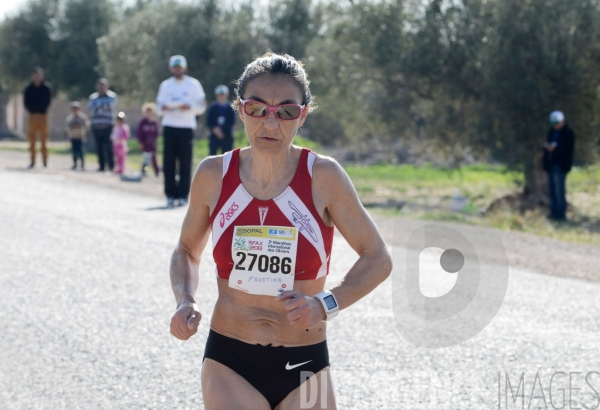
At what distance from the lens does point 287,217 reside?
3.05 meters

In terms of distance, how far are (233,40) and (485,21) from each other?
16151 millimetres

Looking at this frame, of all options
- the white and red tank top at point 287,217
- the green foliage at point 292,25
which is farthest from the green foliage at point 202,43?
the white and red tank top at point 287,217

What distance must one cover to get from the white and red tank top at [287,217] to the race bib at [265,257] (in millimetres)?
25

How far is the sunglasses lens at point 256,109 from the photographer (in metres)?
3.03

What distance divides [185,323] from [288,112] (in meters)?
0.80

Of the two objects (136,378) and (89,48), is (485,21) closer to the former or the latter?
(136,378)

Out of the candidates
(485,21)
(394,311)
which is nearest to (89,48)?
(485,21)

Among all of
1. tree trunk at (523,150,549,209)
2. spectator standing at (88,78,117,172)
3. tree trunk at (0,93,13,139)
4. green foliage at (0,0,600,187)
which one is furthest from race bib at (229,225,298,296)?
tree trunk at (0,93,13,139)

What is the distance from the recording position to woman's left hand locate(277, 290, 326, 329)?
9.13ft

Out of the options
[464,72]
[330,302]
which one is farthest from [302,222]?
[464,72]

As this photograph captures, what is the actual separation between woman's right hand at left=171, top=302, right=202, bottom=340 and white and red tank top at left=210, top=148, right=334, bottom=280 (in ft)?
0.76

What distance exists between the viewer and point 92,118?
2184 cm

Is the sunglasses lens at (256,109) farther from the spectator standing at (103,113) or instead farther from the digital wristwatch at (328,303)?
the spectator standing at (103,113)

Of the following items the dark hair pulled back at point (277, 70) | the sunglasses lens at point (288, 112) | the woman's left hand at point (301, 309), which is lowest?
the woman's left hand at point (301, 309)
